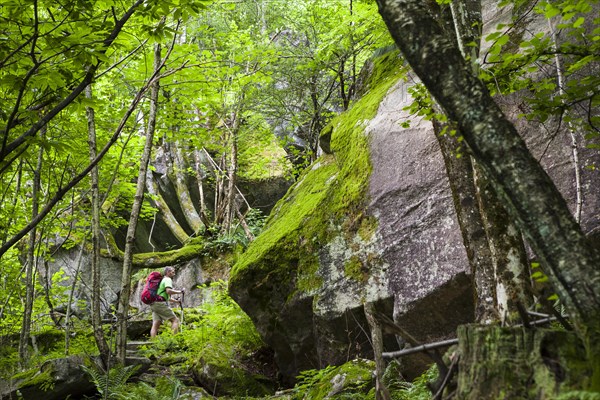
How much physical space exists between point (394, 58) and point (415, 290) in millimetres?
5067

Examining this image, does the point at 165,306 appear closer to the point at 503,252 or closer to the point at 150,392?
the point at 150,392

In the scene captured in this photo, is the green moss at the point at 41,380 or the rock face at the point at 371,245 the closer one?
the rock face at the point at 371,245

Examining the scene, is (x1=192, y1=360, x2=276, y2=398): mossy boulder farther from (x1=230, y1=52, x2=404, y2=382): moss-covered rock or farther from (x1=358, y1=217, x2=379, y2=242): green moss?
(x1=358, y1=217, x2=379, y2=242): green moss

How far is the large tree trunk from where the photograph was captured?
187 centimetres

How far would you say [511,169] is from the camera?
79.3 inches

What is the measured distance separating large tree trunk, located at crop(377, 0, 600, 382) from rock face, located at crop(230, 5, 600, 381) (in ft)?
10.4

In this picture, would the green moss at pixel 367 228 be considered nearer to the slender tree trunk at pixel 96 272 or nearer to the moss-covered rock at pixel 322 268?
the moss-covered rock at pixel 322 268

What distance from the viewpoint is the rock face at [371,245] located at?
557 centimetres

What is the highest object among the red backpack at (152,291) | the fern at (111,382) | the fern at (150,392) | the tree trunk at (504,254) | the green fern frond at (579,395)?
the red backpack at (152,291)

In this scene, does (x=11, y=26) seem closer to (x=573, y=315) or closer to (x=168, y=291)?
(x=573, y=315)

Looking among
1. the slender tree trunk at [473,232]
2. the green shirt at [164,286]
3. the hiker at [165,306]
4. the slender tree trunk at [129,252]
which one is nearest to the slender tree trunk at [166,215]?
the hiker at [165,306]

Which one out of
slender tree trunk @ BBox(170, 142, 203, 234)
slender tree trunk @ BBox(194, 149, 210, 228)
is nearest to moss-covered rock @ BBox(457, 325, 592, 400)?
slender tree trunk @ BBox(194, 149, 210, 228)

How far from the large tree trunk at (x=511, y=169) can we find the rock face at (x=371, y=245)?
3.17 m

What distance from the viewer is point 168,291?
10477 millimetres
